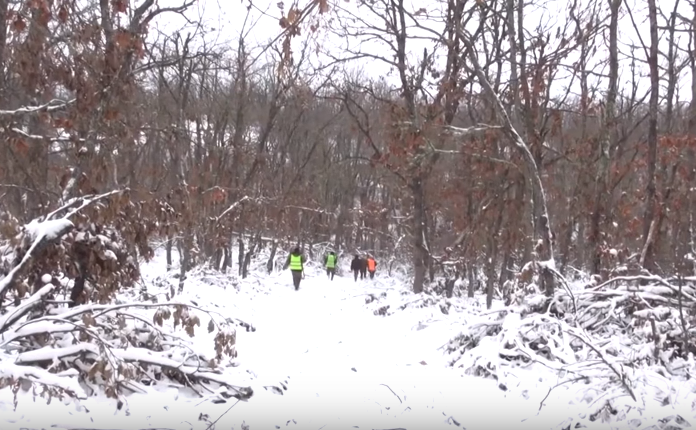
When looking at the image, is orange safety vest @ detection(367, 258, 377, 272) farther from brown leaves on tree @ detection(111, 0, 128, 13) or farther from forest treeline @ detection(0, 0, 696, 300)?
brown leaves on tree @ detection(111, 0, 128, 13)

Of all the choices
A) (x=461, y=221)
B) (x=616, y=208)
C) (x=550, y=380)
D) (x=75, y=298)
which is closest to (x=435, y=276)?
(x=461, y=221)

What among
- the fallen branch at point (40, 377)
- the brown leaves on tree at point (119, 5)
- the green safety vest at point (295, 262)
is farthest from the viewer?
the green safety vest at point (295, 262)

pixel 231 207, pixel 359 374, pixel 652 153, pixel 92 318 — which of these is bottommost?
pixel 359 374

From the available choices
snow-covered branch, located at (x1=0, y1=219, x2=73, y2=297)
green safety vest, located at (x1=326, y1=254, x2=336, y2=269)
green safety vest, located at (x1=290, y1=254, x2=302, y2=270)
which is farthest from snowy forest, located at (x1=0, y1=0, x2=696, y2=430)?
green safety vest, located at (x1=326, y1=254, x2=336, y2=269)

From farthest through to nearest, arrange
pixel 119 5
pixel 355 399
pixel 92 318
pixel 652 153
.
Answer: pixel 652 153
pixel 355 399
pixel 119 5
pixel 92 318

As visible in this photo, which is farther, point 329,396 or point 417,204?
point 417,204

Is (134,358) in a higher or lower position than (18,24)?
lower

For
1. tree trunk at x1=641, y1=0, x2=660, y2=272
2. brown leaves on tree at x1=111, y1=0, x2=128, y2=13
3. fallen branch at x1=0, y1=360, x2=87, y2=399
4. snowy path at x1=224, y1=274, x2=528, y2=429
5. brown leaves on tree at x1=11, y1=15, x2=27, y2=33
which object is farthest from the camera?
A: tree trunk at x1=641, y1=0, x2=660, y2=272

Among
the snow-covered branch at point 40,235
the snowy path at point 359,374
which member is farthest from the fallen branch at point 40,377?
the snowy path at point 359,374

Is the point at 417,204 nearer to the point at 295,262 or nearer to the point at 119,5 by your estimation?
the point at 295,262

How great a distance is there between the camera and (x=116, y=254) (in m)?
6.44

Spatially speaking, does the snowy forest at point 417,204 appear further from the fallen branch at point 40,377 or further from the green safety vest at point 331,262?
the green safety vest at point 331,262

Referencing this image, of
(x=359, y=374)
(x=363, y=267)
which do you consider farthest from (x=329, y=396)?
(x=363, y=267)

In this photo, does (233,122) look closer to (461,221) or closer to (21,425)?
(461,221)
